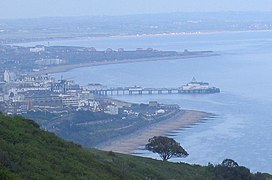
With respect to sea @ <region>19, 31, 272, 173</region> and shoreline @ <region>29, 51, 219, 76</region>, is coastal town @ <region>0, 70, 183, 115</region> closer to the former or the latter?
sea @ <region>19, 31, 272, 173</region>

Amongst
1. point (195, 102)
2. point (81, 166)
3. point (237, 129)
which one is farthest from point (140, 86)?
point (81, 166)

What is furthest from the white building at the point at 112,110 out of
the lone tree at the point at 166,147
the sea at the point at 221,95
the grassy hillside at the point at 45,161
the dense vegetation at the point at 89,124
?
the grassy hillside at the point at 45,161

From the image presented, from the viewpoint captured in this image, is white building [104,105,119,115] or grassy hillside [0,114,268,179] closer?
grassy hillside [0,114,268,179]

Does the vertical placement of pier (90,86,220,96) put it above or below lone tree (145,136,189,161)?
below

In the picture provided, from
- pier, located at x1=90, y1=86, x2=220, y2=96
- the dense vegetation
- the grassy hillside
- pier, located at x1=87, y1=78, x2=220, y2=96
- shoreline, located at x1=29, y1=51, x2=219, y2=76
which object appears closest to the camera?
the grassy hillside

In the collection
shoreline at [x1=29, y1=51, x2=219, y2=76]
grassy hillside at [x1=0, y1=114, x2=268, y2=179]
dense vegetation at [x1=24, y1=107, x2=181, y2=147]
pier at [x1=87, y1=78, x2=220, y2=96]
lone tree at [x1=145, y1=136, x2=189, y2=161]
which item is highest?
grassy hillside at [x1=0, y1=114, x2=268, y2=179]

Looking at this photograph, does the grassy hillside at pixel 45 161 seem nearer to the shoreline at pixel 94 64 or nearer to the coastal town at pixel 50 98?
the coastal town at pixel 50 98

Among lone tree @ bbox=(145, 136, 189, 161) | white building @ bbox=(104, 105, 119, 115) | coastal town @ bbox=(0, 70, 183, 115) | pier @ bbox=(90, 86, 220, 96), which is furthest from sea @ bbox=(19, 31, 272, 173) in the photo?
lone tree @ bbox=(145, 136, 189, 161)
